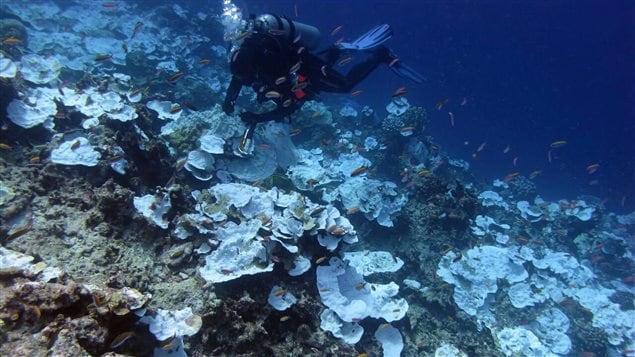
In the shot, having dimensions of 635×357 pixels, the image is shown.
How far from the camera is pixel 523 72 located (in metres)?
52.3

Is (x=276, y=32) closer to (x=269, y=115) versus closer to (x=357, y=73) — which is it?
(x=269, y=115)

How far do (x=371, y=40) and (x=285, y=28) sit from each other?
372 cm

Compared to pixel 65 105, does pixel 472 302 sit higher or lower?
lower

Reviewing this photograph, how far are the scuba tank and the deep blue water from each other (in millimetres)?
29620

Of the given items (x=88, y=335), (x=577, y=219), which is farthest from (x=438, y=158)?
(x=88, y=335)

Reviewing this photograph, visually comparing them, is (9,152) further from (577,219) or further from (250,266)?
(577,219)

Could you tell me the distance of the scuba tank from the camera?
6.29m

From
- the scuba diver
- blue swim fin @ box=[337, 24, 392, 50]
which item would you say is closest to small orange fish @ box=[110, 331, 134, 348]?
the scuba diver

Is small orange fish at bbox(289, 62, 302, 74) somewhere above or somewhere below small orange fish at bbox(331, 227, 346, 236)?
above

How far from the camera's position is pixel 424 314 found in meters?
6.42

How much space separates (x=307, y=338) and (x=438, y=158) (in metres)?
12.2

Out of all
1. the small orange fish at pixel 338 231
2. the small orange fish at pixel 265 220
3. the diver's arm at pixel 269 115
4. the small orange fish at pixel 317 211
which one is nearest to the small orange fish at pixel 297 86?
the diver's arm at pixel 269 115

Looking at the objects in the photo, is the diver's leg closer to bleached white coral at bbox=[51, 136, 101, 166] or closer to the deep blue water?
bleached white coral at bbox=[51, 136, 101, 166]

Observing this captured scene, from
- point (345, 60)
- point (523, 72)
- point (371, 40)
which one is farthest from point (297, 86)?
point (523, 72)
